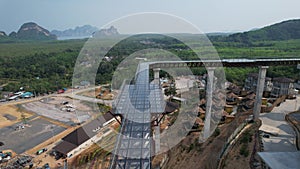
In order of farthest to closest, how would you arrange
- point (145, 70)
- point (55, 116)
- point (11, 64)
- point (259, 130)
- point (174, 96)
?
point (11, 64), point (174, 96), point (55, 116), point (145, 70), point (259, 130)

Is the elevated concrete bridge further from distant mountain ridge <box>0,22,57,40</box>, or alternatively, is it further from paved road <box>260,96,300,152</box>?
distant mountain ridge <box>0,22,57,40</box>

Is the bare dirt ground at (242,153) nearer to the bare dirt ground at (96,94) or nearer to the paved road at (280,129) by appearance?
the paved road at (280,129)

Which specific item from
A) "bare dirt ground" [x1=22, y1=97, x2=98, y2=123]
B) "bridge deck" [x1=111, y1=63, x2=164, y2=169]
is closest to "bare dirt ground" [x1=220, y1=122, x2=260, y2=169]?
"bridge deck" [x1=111, y1=63, x2=164, y2=169]

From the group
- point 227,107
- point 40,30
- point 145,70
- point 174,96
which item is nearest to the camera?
point 145,70

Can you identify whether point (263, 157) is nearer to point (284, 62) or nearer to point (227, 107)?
point (284, 62)

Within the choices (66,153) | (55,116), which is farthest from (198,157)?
(55,116)

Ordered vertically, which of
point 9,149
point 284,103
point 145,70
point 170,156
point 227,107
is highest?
point 145,70
